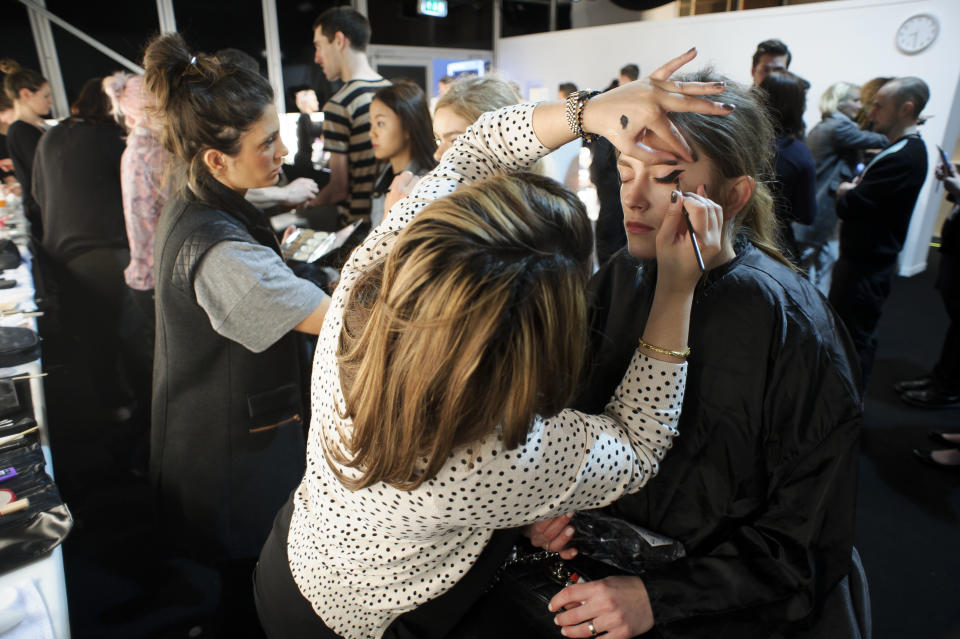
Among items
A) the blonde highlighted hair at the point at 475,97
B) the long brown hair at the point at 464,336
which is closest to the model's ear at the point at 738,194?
the long brown hair at the point at 464,336

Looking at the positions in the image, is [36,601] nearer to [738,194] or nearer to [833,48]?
[738,194]

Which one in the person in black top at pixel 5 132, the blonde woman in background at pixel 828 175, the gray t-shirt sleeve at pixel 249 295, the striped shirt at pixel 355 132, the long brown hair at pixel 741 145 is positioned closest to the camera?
the long brown hair at pixel 741 145

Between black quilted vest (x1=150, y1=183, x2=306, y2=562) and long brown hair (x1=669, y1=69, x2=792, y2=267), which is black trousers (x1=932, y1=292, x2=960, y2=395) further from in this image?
black quilted vest (x1=150, y1=183, x2=306, y2=562)

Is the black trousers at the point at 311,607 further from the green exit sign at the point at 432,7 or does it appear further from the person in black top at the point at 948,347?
the green exit sign at the point at 432,7

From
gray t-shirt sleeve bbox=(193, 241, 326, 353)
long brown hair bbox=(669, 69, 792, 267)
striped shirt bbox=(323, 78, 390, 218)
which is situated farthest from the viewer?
striped shirt bbox=(323, 78, 390, 218)

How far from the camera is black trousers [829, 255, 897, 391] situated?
114 inches

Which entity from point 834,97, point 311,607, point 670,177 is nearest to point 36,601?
point 311,607

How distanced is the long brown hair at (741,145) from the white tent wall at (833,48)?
320 centimetres

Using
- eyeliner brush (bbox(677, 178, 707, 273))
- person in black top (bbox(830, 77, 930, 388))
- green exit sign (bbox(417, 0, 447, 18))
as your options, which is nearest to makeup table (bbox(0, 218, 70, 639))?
eyeliner brush (bbox(677, 178, 707, 273))

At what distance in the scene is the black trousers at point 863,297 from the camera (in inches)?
114

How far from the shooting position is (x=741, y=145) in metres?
1.03

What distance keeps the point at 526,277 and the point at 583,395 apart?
55 centimetres

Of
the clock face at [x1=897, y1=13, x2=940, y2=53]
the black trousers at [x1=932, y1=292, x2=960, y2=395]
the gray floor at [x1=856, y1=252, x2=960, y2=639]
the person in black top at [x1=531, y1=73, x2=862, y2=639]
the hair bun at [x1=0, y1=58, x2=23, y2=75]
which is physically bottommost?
the gray floor at [x1=856, y1=252, x2=960, y2=639]

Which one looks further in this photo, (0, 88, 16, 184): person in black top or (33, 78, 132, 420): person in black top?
(0, 88, 16, 184): person in black top
